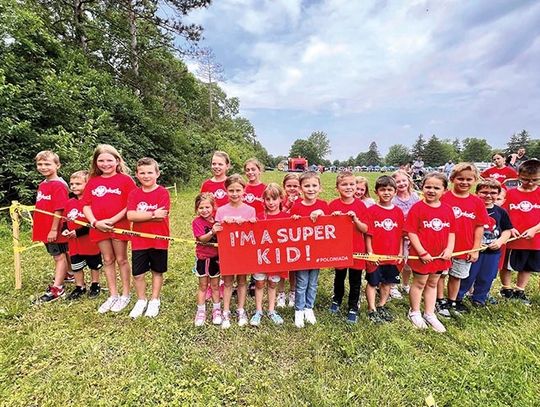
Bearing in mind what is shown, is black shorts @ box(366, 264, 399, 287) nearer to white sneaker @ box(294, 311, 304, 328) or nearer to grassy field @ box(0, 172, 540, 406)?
grassy field @ box(0, 172, 540, 406)

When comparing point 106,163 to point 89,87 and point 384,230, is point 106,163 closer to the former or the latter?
point 384,230

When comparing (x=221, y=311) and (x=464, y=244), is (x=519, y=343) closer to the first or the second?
(x=464, y=244)

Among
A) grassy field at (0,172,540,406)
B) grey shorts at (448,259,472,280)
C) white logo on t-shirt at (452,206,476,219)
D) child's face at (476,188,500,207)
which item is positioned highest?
child's face at (476,188,500,207)

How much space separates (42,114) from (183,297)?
879 centimetres

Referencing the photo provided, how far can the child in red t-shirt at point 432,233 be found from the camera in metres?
3.73

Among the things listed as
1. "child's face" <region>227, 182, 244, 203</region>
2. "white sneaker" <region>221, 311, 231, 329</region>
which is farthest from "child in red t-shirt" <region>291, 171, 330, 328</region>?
"white sneaker" <region>221, 311, 231, 329</region>

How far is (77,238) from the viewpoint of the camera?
4.55m

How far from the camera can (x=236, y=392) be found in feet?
9.30

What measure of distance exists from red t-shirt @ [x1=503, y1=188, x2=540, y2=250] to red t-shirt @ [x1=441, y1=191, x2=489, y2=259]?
93 centimetres

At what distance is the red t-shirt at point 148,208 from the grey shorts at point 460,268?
3.77m

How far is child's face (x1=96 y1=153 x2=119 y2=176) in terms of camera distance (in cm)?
407

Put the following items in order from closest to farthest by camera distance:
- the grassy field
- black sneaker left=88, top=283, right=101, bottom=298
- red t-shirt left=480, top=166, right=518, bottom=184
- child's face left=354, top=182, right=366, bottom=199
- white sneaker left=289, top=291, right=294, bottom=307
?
1. the grassy field
2. white sneaker left=289, top=291, right=294, bottom=307
3. black sneaker left=88, top=283, right=101, bottom=298
4. child's face left=354, top=182, right=366, bottom=199
5. red t-shirt left=480, top=166, right=518, bottom=184

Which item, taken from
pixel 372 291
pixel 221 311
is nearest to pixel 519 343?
pixel 372 291

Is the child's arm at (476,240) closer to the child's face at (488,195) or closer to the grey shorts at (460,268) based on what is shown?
the grey shorts at (460,268)
